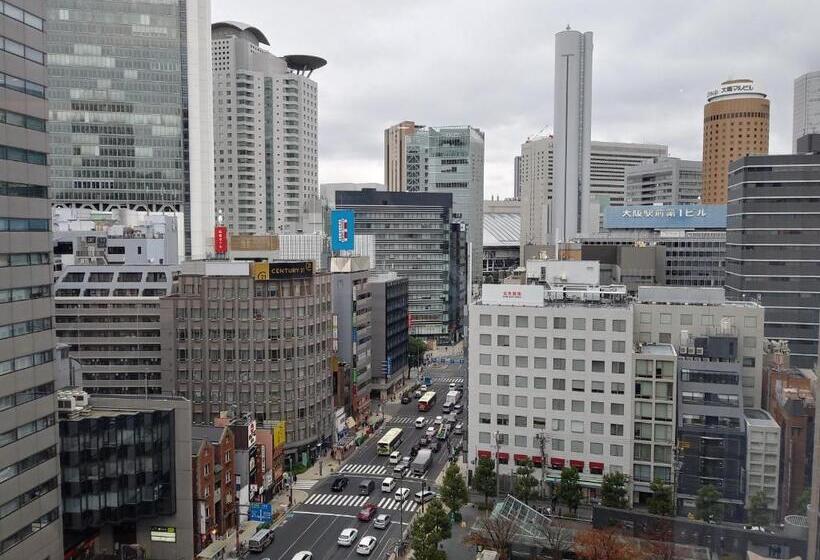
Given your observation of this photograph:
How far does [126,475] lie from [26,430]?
10.2 meters

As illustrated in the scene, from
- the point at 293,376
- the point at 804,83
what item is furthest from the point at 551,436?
the point at 804,83

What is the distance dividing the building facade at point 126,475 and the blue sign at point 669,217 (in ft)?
449

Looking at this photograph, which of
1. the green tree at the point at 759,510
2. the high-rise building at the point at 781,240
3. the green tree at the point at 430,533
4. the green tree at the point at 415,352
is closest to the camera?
the green tree at the point at 759,510

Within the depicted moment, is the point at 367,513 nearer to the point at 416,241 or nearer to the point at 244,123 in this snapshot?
the point at 416,241

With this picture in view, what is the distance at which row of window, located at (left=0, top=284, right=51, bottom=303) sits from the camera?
40791 millimetres

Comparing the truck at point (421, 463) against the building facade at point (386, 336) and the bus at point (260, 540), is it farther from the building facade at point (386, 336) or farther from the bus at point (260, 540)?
the building facade at point (386, 336)

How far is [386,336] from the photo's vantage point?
110125 millimetres

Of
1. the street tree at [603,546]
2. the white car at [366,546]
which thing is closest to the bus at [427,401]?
the white car at [366,546]

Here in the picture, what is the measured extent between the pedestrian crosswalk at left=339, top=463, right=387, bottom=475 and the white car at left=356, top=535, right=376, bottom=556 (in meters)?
19.0

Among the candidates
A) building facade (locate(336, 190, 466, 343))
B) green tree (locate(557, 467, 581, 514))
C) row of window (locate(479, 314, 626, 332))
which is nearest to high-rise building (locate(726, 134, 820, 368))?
row of window (locate(479, 314, 626, 332))

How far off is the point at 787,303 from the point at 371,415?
199ft

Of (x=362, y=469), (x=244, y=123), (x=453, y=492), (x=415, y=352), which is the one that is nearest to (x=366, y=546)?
(x=453, y=492)

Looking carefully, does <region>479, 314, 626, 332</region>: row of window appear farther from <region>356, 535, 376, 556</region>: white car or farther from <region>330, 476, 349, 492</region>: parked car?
<region>356, 535, 376, 556</region>: white car

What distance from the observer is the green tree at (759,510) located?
35.9 meters
